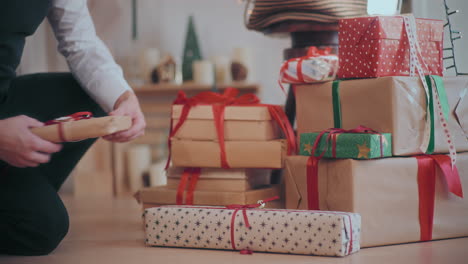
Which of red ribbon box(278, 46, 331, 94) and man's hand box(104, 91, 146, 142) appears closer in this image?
man's hand box(104, 91, 146, 142)

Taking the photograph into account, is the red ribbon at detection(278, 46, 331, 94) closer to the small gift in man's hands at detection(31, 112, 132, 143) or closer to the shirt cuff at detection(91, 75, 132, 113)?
the shirt cuff at detection(91, 75, 132, 113)

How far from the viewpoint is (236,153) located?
67.2 inches

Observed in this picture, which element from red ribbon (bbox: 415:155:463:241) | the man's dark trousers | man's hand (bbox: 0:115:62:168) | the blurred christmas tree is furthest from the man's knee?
the blurred christmas tree

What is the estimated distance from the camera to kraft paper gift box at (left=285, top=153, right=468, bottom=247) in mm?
1374

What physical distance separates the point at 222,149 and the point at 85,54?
1.52 feet

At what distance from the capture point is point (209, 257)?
132 cm

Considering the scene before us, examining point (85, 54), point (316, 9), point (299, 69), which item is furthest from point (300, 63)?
point (85, 54)

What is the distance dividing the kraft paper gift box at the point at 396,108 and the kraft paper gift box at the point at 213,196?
291 millimetres

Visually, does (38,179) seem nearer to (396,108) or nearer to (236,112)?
(236,112)

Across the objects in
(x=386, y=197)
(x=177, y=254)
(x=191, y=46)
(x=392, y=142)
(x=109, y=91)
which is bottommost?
(x=177, y=254)

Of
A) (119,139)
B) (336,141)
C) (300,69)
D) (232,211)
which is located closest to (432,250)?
(336,141)

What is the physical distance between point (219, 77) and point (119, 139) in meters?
1.56

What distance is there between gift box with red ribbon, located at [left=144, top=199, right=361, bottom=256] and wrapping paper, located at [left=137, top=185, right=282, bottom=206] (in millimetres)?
267

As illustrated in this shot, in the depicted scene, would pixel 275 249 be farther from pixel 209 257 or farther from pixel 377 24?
pixel 377 24
